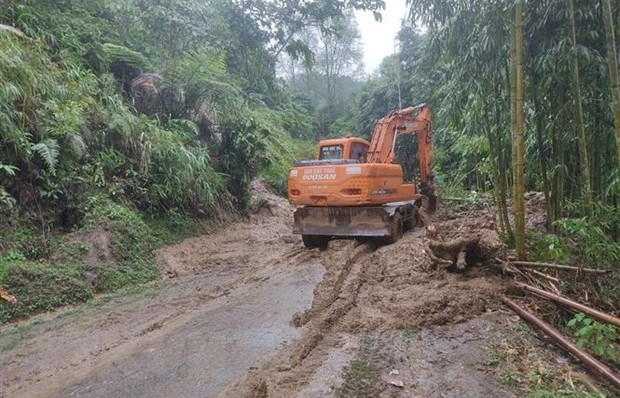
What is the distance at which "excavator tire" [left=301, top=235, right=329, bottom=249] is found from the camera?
26.2 ft

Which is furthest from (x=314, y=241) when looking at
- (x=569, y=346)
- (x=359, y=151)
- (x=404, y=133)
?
(x=569, y=346)

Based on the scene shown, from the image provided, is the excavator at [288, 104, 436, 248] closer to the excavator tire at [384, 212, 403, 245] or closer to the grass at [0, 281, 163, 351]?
the excavator tire at [384, 212, 403, 245]

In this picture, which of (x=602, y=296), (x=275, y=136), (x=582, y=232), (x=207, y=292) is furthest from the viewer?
(x=275, y=136)

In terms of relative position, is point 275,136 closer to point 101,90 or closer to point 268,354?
point 101,90

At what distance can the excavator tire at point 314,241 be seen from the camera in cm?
798

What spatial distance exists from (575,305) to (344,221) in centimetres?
420

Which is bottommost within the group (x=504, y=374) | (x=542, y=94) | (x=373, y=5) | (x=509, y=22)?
(x=504, y=374)

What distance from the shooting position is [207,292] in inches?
214

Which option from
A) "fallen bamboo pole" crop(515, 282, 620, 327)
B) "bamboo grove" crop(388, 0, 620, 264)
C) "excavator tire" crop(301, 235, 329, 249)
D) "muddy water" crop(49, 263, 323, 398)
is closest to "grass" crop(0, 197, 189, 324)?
"muddy water" crop(49, 263, 323, 398)

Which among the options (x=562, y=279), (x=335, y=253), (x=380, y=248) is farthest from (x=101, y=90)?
(x=562, y=279)

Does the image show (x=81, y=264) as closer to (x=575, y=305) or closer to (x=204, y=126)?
(x=575, y=305)

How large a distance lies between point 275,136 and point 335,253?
8.45 m

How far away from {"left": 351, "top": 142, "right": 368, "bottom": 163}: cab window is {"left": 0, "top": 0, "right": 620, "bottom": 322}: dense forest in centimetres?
207

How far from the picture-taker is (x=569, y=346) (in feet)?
10.9
